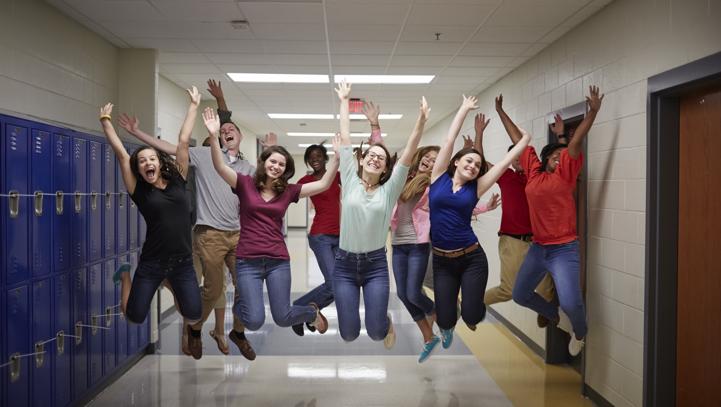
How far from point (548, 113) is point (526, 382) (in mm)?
2563

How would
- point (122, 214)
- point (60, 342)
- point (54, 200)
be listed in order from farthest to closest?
point (122, 214)
point (60, 342)
point (54, 200)

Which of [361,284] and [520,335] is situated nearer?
[361,284]

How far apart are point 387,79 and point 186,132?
4582 millimetres

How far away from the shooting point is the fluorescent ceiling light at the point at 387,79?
7.51 meters

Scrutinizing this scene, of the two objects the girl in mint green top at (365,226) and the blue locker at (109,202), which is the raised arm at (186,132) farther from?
Result: the blue locker at (109,202)

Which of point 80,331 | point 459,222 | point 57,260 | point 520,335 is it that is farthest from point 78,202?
point 520,335

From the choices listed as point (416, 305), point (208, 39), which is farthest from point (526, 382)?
point (208, 39)

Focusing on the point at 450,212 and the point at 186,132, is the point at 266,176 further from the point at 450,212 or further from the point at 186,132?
the point at 450,212

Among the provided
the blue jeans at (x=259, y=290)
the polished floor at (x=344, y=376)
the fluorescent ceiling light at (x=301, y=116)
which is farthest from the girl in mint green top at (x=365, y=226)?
the fluorescent ceiling light at (x=301, y=116)

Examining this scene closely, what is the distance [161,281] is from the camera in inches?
142

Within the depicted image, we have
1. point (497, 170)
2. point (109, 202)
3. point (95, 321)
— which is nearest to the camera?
point (497, 170)

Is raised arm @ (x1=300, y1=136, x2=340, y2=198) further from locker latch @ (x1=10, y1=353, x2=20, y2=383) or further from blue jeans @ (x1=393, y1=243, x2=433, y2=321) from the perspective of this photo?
locker latch @ (x1=10, y1=353, x2=20, y2=383)

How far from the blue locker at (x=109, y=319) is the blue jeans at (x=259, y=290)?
165 centimetres

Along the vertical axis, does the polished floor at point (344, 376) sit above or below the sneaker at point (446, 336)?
below
